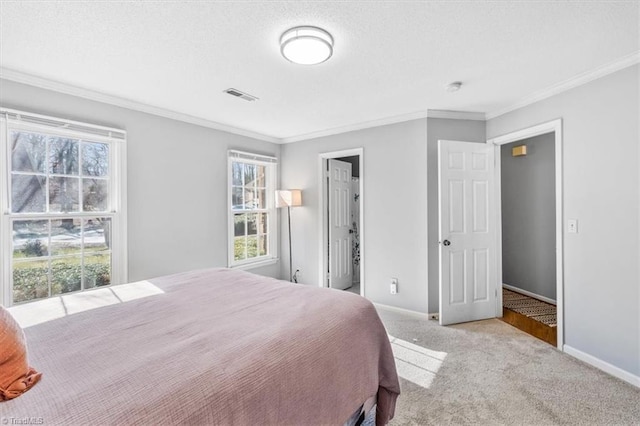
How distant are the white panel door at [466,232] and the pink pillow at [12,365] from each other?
324 centimetres

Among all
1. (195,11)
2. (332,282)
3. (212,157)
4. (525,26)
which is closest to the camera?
(195,11)

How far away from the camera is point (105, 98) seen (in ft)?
9.34

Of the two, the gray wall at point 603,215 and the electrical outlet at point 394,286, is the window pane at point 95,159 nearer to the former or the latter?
the electrical outlet at point 394,286

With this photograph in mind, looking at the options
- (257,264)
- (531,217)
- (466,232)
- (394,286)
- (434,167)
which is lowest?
(394,286)

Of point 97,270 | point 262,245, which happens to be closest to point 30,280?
point 97,270

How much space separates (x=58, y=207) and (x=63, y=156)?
455 millimetres

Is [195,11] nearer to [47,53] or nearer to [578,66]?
[47,53]

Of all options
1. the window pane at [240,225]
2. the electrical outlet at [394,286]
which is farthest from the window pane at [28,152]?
the electrical outlet at [394,286]

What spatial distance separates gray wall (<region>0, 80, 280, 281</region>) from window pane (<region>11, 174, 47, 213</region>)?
22.4 inches

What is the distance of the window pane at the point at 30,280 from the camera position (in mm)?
2441

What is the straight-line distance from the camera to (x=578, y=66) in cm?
232

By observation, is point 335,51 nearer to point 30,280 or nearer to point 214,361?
point 214,361

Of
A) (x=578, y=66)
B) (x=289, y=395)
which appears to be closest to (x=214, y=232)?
(x=289, y=395)

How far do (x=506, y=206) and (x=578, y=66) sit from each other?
2685 millimetres
